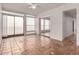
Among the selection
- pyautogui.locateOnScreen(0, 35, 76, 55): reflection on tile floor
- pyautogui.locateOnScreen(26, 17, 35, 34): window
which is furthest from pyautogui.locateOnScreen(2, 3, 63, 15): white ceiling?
pyautogui.locateOnScreen(0, 35, 76, 55): reflection on tile floor

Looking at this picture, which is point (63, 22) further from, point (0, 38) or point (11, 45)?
point (0, 38)

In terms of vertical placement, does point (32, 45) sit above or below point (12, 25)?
below

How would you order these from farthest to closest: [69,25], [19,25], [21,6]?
[69,25]
[19,25]
[21,6]

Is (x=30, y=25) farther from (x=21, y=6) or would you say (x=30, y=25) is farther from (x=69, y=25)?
(x=69, y=25)

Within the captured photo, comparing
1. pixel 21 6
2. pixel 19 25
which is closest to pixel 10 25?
pixel 19 25

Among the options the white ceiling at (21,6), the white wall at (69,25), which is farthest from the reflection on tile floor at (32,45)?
the white ceiling at (21,6)

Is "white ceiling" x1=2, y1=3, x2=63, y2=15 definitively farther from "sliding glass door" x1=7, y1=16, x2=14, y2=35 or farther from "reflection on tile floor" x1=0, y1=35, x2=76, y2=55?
"reflection on tile floor" x1=0, y1=35, x2=76, y2=55

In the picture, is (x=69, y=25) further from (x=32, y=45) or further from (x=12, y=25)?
(x=12, y=25)

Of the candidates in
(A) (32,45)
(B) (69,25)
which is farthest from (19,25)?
(B) (69,25)

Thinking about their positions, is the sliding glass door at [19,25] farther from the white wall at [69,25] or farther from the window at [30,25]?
the white wall at [69,25]

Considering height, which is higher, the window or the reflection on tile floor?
the window

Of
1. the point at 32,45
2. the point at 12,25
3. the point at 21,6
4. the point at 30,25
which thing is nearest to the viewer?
the point at 21,6

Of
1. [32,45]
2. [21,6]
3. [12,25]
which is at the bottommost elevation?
[32,45]

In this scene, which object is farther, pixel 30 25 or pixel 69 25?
pixel 69 25
